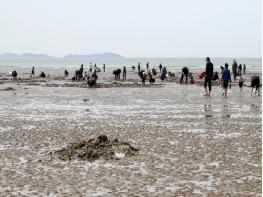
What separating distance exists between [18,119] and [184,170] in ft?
29.3

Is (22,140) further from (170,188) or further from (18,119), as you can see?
(170,188)

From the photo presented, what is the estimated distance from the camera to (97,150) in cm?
1036

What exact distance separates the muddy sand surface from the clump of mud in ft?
0.55

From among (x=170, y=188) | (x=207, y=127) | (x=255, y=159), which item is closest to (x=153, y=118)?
(x=207, y=127)

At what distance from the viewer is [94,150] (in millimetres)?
10312

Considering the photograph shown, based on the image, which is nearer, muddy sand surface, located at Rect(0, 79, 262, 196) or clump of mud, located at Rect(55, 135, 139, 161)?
muddy sand surface, located at Rect(0, 79, 262, 196)

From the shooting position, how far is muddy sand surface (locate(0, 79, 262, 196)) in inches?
300

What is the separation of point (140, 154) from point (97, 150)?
930mm

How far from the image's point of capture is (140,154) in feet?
33.5

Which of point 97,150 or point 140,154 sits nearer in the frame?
point 140,154

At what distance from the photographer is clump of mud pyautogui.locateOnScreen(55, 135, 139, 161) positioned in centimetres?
994

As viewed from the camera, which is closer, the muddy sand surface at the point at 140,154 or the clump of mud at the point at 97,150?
the muddy sand surface at the point at 140,154

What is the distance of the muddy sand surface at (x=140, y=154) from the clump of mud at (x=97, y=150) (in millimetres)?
169

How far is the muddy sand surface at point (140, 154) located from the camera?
25.0 feet
